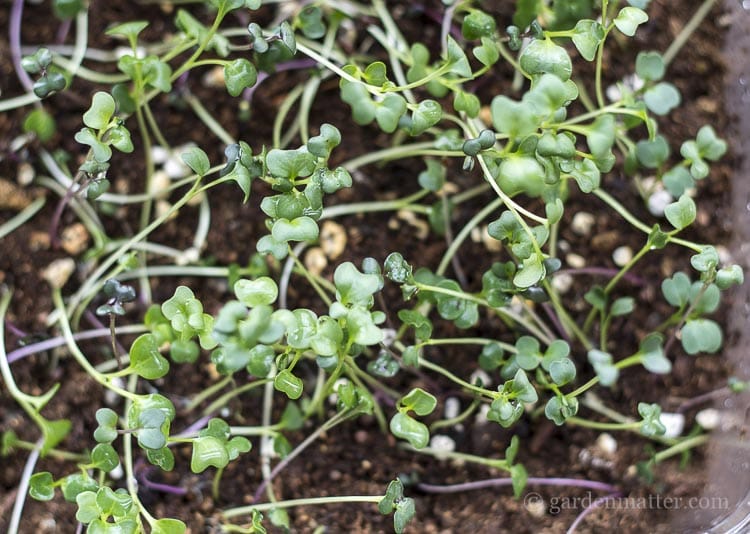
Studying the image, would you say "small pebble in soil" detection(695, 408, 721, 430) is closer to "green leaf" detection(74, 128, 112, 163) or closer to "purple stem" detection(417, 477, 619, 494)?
"purple stem" detection(417, 477, 619, 494)

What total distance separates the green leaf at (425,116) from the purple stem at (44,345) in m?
0.56

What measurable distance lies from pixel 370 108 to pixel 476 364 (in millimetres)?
458

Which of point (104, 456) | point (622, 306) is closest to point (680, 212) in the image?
point (622, 306)

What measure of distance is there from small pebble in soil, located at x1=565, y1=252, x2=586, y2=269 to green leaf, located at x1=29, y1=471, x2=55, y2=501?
0.81 metres

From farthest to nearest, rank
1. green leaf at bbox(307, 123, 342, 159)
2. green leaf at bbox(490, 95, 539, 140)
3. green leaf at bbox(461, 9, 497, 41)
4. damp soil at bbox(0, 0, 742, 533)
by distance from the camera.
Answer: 1. damp soil at bbox(0, 0, 742, 533)
2. green leaf at bbox(461, 9, 497, 41)
3. green leaf at bbox(307, 123, 342, 159)
4. green leaf at bbox(490, 95, 539, 140)

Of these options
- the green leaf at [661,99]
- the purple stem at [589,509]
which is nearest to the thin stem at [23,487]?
the purple stem at [589,509]

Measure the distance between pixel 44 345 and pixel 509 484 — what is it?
702mm

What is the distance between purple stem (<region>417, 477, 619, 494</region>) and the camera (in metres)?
1.17

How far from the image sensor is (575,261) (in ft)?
4.23

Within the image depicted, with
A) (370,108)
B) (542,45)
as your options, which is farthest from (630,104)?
(370,108)

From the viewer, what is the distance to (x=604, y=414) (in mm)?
1235

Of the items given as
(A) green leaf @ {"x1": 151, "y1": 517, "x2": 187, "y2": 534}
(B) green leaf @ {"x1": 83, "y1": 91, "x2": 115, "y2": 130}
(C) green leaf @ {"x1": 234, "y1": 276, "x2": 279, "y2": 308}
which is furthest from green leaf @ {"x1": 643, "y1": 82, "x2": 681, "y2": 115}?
(A) green leaf @ {"x1": 151, "y1": 517, "x2": 187, "y2": 534}

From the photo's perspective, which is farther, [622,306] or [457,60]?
[622,306]

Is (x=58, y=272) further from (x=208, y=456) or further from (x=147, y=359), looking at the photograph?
(x=208, y=456)
